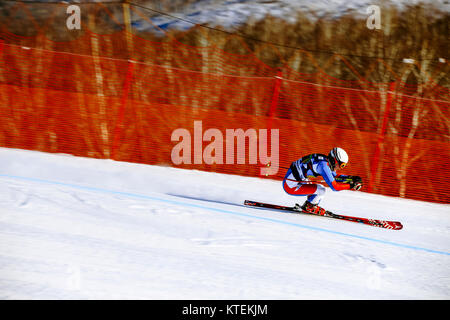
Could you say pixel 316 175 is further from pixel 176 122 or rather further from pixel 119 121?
pixel 119 121

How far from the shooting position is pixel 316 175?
21.0 ft

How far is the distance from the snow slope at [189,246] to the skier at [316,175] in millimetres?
366

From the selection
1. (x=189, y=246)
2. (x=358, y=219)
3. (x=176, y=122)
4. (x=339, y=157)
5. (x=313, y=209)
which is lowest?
(x=358, y=219)

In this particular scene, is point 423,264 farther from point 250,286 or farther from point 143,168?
point 143,168

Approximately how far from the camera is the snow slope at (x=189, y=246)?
357cm

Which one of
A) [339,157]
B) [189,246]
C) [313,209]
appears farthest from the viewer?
[313,209]

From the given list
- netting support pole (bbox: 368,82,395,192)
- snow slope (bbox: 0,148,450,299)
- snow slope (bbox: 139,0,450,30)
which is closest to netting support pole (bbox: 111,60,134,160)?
snow slope (bbox: 0,148,450,299)

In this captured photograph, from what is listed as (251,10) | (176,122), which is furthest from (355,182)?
(251,10)

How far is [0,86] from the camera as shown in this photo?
9.55 meters

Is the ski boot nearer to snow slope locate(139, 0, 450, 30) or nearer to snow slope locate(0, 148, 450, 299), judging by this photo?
snow slope locate(0, 148, 450, 299)

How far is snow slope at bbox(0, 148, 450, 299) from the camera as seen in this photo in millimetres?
3572

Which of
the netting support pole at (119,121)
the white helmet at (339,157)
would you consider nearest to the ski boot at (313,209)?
the white helmet at (339,157)

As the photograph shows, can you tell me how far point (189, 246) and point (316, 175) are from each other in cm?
262
